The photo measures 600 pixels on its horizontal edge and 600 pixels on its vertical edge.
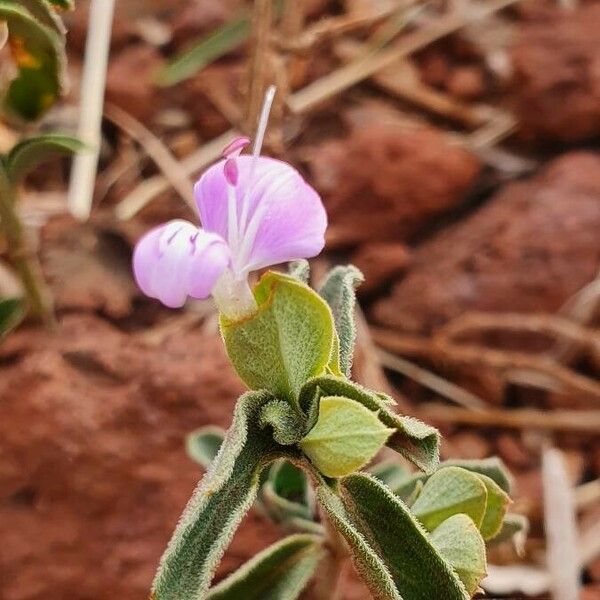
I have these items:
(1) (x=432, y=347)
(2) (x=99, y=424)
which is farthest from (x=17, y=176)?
(1) (x=432, y=347)

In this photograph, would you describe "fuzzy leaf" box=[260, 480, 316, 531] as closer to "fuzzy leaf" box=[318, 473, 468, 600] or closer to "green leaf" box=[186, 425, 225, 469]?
"green leaf" box=[186, 425, 225, 469]

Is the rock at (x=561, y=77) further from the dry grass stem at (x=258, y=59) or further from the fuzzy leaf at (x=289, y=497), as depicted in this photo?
the fuzzy leaf at (x=289, y=497)

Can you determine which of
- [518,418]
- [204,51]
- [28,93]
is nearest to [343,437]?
[28,93]

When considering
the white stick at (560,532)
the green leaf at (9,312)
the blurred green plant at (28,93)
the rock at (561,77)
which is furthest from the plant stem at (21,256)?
the rock at (561,77)

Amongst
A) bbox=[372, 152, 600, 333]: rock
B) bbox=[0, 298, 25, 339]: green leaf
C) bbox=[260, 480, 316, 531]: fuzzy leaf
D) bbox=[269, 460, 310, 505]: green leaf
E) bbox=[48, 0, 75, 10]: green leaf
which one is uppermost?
bbox=[372, 152, 600, 333]: rock

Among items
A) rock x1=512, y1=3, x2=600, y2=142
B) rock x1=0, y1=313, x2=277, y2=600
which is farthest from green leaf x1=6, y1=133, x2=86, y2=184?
rock x1=512, y1=3, x2=600, y2=142

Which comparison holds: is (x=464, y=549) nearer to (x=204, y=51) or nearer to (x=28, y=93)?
(x=28, y=93)
